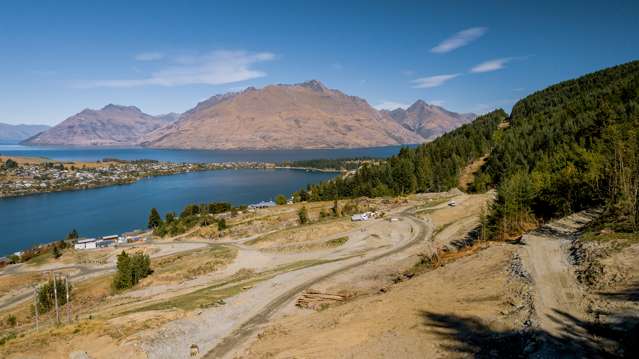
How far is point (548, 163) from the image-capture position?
191 feet

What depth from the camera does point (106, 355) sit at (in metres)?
22.6

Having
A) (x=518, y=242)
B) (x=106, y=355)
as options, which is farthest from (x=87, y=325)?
(x=518, y=242)

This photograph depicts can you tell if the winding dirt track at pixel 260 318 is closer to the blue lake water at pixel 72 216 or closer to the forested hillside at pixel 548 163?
the forested hillside at pixel 548 163

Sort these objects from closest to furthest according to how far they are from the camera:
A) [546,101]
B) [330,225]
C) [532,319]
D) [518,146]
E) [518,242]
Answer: [532,319]
[518,242]
[330,225]
[518,146]
[546,101]

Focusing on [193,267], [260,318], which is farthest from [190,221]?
[260,318]

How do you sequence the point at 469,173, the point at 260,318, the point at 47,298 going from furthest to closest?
the point at 469,173 → the point at 47,298 → the point at 260,318

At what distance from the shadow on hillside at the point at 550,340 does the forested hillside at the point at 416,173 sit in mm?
93547

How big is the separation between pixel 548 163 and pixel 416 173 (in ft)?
198

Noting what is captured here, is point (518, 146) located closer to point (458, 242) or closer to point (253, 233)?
point (458, 242)

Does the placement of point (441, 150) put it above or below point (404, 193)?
above

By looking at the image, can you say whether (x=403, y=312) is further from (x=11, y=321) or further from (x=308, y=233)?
(x=11, y=321)

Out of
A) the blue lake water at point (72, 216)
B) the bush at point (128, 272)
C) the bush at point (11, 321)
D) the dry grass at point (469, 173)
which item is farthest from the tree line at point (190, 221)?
the dry grass at point (469, 173)

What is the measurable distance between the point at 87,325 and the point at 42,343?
2639 mm


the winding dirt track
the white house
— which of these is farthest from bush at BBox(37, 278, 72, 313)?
the white house
